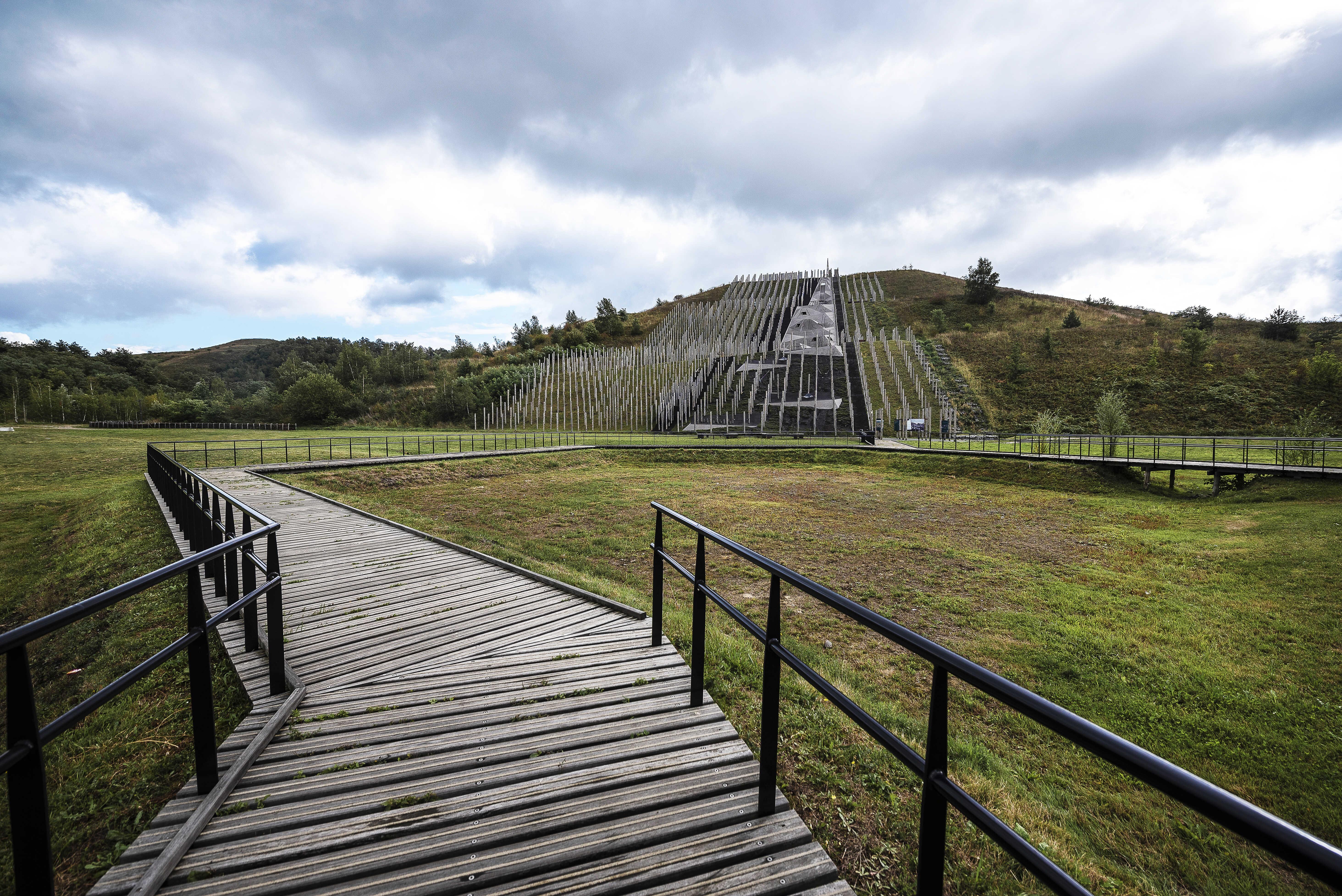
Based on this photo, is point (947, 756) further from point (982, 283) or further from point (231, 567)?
point (982, 283)

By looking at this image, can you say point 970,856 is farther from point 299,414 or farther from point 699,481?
point 299,414

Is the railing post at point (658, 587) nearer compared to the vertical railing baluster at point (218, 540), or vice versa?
the railing post at point (658, 587)

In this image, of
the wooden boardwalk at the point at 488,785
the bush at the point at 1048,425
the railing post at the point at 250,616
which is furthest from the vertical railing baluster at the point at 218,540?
the bush at the point at 1048,425

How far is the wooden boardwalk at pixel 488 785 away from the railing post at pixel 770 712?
0.39 ft

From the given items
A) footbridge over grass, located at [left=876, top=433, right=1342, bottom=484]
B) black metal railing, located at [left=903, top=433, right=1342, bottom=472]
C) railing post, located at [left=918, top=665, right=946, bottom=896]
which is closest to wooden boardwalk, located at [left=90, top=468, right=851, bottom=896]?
railing post, located at [left=918, top=665, right=946, bottom=896]

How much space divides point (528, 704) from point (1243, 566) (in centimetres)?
1180

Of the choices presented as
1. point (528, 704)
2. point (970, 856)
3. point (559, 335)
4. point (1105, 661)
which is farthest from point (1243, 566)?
point (559, 335)

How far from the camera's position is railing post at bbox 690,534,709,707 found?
132 inches

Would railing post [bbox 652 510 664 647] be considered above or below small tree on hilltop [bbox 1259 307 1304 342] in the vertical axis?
below

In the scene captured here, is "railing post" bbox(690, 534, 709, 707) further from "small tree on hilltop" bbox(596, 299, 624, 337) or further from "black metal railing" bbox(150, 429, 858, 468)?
"small tree on hilltop" bbox(596, 299, 624, 337)

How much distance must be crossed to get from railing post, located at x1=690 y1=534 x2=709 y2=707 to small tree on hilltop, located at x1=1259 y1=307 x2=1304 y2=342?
176 ft

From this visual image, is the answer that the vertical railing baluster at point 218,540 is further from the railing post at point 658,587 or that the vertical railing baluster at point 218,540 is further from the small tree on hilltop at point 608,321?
the small tree on hilltop at point 608,321

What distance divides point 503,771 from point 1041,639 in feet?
20.9

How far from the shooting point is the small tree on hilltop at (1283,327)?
37438 mm
